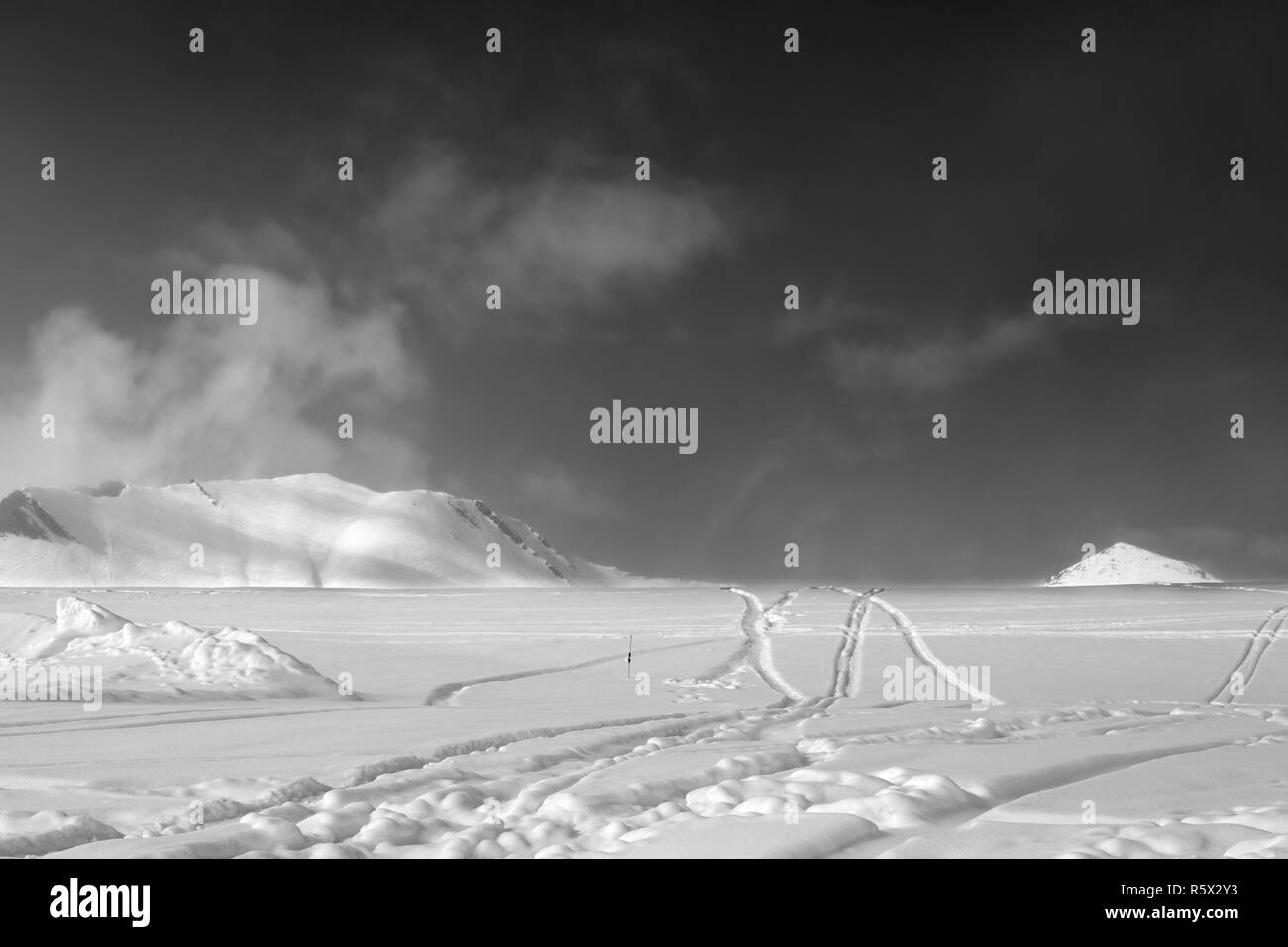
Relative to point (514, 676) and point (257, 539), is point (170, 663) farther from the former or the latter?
point (257, 539)

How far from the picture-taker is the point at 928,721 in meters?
11.0

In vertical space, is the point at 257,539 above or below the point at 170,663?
below

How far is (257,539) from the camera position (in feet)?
502

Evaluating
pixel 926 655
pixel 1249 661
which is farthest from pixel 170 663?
A: pixel 1249 661

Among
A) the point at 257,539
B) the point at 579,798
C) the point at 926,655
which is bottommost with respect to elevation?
the point at 257,539

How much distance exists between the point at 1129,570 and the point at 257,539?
17262cm

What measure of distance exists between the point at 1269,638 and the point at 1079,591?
89.9 ft

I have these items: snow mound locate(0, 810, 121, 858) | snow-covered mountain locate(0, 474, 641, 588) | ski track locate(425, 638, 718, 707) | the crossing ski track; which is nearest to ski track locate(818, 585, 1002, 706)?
the crossing ski track

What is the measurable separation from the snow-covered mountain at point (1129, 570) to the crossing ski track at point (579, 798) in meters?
175

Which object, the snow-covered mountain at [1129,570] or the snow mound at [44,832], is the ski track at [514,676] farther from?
the snow-covered mountain at [1129,570]

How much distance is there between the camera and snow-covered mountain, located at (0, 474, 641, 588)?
434ft
